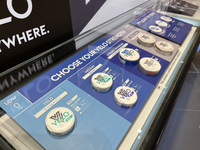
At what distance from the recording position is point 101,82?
2.34ft

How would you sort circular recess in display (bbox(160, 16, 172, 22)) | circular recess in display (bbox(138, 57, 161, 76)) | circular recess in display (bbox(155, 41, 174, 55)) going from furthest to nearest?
1. circular recess in display (bbox(160, 16, 172, 22))
2. circular recess in display (bbox(155, 41, 174, 55))
3. circular recess in display (bbox(138, 57, 161, 76))

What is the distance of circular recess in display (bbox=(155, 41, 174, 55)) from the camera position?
3.15 feet

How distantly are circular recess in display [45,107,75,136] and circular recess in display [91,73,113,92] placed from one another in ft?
0.58

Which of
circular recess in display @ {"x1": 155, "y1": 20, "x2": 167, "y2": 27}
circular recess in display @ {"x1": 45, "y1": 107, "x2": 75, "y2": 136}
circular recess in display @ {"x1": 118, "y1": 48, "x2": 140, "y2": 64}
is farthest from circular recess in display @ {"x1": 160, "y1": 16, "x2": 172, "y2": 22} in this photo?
circular recess in display @ {"x1": 45, "y1": 107, "x2": 75, "y2": 136}

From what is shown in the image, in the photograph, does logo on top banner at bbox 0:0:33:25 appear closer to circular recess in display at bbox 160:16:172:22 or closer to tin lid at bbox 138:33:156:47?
tin lid at bbox 138:33:156:47

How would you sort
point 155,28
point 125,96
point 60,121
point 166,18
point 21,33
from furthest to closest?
point 166,18, point 155,28, point 21,33, point 125,96, point 60,121

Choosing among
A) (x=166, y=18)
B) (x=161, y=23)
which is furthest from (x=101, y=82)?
(x=166, y=18)

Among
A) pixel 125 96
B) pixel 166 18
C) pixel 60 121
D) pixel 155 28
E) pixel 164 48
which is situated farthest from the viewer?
pixel 166 18

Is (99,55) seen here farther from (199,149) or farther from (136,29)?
(199,149)

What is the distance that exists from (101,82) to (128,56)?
0.87ft

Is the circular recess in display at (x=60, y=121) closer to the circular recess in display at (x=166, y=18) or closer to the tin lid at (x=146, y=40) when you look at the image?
the tin lid at (x=146, y=40)

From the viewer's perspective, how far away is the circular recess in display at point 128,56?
0.85 meters

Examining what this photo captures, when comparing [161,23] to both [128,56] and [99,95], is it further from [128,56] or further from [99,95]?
[99,95]

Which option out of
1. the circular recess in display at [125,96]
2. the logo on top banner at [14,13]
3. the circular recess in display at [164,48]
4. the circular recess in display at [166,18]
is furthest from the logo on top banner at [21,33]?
the circular recess in display at [166,18]
